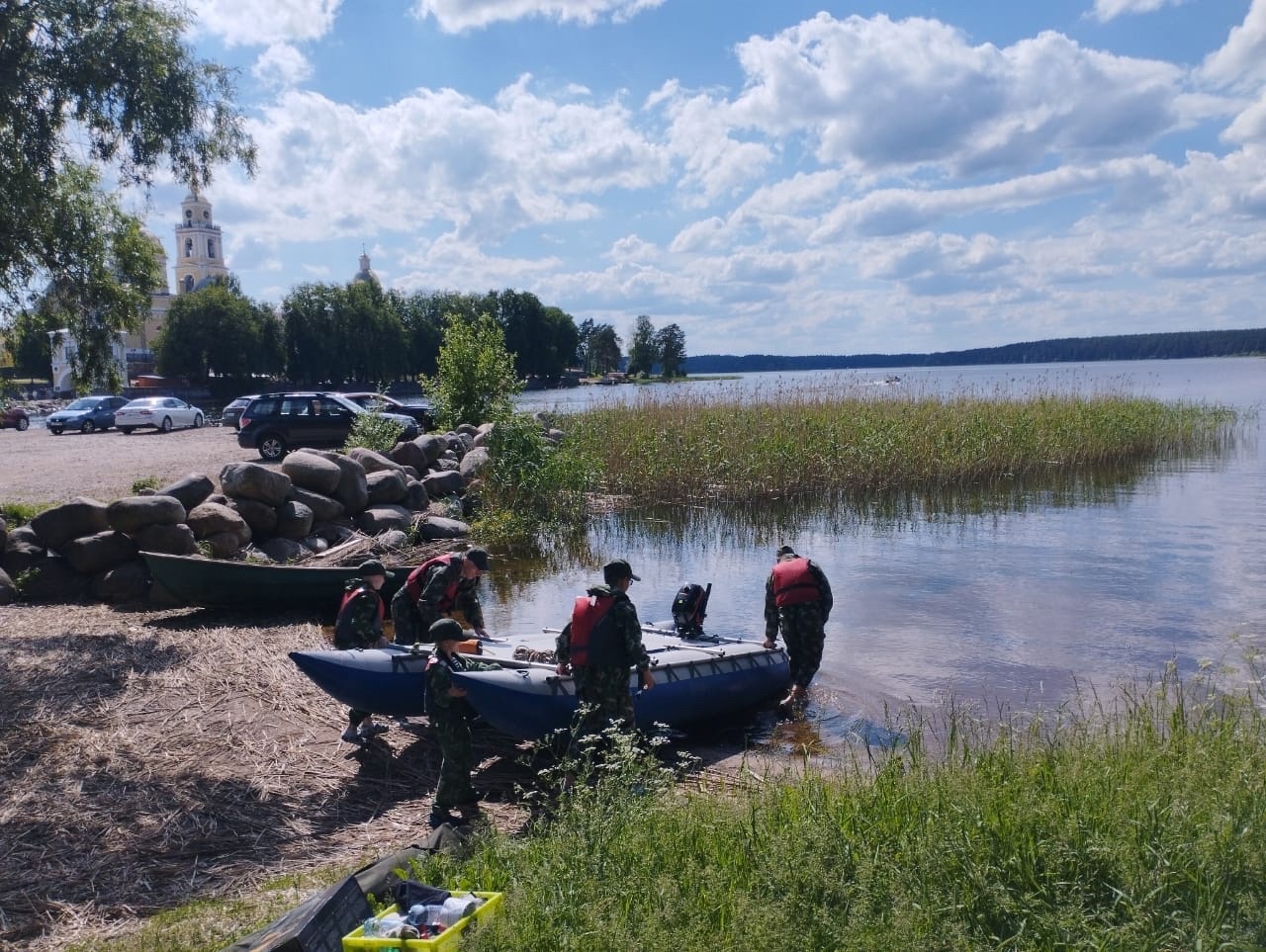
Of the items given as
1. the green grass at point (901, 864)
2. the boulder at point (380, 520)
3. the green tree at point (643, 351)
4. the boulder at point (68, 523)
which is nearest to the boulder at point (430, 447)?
the boulder at point (380, 520)

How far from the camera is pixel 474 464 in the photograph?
21.5 meters

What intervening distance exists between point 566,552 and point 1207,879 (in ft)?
48.5

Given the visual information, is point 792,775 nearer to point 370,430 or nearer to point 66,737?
point 66,737

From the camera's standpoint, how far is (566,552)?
18.7 m

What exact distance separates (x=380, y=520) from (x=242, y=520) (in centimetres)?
292

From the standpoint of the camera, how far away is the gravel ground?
18.3 m

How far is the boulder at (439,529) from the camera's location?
58.7 ft

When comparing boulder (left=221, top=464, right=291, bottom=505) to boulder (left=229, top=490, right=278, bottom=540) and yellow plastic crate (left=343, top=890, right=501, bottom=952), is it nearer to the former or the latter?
boulder (left=229, top=490, right=278, bottom=540)

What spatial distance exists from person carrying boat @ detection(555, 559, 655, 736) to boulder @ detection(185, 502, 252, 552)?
892cm

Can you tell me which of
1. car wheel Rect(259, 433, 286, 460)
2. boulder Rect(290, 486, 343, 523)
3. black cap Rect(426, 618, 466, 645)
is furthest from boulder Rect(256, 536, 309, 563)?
car wheel Rect(259, 433, 286, 460)

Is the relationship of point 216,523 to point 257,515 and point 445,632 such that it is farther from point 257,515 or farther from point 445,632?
point 445,632

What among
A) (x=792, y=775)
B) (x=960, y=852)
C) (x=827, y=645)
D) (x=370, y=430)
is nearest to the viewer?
(x=960, y=852)

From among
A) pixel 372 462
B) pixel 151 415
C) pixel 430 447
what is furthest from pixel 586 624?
pixel 151 415

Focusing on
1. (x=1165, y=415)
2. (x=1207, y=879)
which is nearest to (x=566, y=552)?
(x=1207, y=879)
